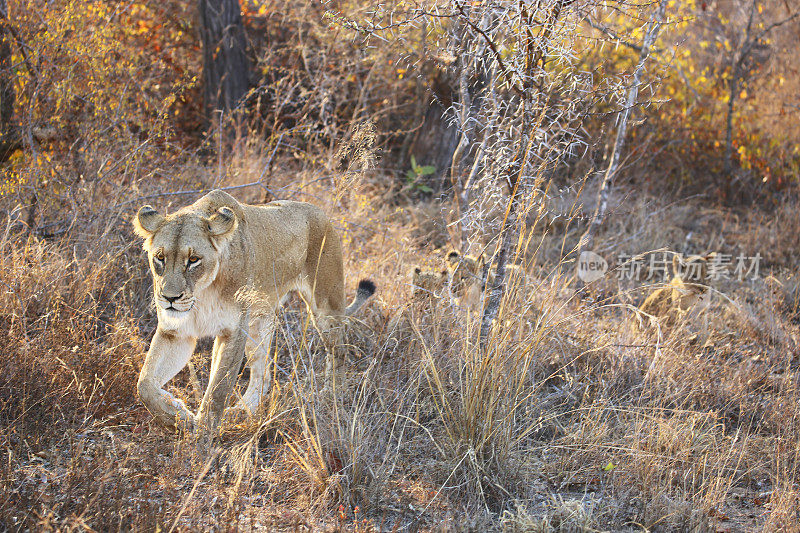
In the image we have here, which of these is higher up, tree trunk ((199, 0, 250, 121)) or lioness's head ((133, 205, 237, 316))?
tree trunk ((199, 0, 250, 121))

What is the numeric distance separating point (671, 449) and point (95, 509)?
310 cm

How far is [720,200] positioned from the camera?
32.7 ft

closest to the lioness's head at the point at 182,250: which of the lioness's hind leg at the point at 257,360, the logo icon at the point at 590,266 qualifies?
the lioness's hind leg at the point at 257,360

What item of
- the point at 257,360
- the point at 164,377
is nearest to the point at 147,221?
the point at 164,377

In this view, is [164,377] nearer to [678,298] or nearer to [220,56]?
[678,298]

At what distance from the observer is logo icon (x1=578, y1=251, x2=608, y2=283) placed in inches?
294

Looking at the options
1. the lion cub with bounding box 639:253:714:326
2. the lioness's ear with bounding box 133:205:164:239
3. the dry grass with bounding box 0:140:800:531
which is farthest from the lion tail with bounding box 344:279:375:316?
the lion cub with bounding box 639:253:714:326

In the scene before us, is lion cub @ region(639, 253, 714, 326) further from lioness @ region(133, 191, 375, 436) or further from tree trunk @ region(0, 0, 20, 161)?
tree trunk @ region(0, 0, 20, 161)

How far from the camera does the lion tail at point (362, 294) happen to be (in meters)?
5.20

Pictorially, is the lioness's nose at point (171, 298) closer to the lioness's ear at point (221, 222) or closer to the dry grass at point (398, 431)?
the lioness's ear at point (221, 222)

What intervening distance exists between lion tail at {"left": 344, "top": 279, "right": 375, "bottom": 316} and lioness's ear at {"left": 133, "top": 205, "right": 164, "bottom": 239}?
5.44ft

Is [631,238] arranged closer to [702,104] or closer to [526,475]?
[702,104]

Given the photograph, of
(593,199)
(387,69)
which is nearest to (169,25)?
(387,69)

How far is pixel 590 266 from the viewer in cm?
768
